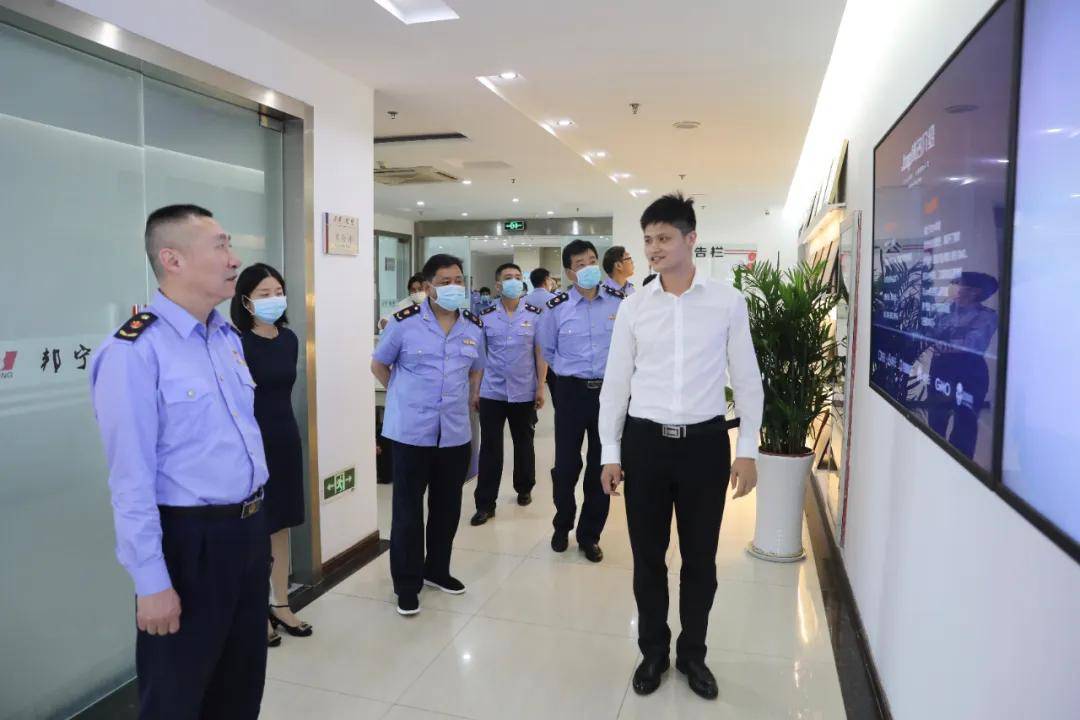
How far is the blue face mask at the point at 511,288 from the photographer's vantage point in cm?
484

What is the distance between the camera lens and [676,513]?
2523mm

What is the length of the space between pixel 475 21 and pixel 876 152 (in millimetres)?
1779

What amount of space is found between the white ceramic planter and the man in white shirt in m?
1.51

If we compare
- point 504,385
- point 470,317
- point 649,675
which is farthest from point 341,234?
point 649,675

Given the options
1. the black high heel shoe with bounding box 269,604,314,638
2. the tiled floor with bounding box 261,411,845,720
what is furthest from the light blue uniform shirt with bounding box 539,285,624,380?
the black high heel shoe with bounding box 269,604,314,638

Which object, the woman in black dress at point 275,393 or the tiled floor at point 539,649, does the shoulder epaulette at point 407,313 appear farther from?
the tiled floor at point 539,649

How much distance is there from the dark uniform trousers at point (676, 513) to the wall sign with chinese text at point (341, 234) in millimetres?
1930

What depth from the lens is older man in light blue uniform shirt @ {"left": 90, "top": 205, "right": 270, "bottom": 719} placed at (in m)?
1.56

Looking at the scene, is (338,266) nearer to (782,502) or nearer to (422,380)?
(422,380)

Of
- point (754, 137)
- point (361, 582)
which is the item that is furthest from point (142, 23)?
point (754, 137)

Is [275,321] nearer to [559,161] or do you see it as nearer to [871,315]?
[871,315]

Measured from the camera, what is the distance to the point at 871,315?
2883mm

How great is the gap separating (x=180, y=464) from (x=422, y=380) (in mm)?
1577

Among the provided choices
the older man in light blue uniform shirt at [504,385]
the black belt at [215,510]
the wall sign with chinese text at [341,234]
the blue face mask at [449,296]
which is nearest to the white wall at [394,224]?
the older man in light blue uniform shirt at [504,385]
